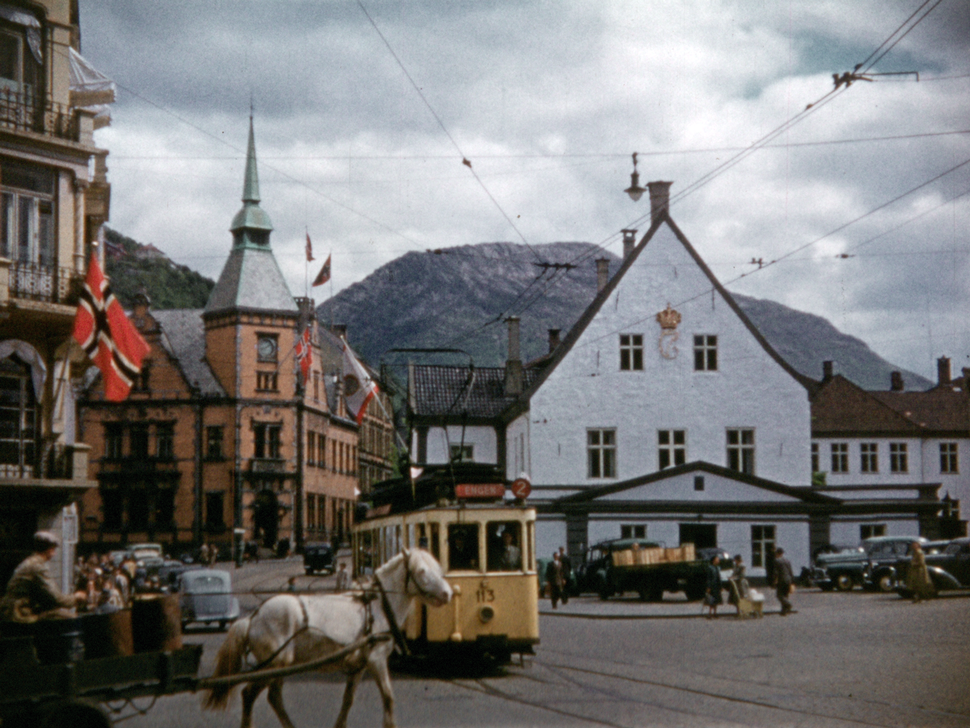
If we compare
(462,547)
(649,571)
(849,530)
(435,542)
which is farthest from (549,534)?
(435,542)

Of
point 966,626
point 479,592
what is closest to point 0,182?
point 479,592

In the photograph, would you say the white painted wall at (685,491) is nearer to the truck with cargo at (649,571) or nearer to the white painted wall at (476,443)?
the truck with cargo at (649,571)

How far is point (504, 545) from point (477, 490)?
0.99m

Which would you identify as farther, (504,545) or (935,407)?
(935,407)

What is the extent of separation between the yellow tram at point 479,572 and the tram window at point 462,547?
0.01 metres

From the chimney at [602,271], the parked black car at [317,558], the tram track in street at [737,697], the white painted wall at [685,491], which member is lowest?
the parked black car at [317,558]

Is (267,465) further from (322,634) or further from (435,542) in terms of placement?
(322,634)

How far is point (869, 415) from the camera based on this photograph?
205 feet

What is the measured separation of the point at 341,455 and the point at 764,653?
73479mm

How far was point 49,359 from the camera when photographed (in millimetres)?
26047

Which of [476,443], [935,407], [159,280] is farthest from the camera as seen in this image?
[159,280]

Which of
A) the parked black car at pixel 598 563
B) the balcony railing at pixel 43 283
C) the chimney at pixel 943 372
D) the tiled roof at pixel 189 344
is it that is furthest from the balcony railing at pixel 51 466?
the chimney at pixel 943 372

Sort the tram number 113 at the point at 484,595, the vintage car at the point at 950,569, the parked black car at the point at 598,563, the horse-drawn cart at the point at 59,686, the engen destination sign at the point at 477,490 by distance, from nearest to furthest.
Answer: the horse-drawn cart at the point at 59,686, the tram number 113 at the point at 484,595, the engen destination sign at the point at 477,490, the vintage car at the point at 950,569, the parked black car at the point at 598,563

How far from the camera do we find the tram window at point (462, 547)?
57.8ft
